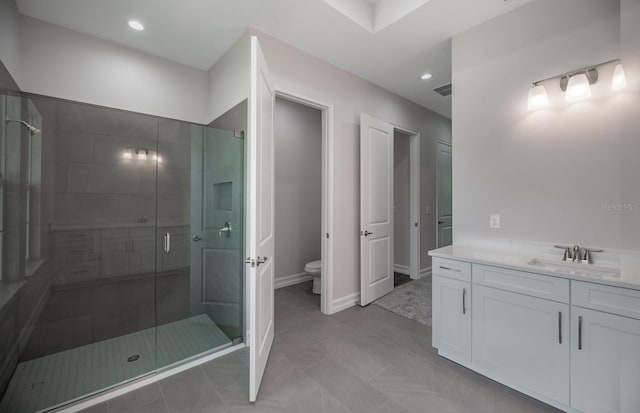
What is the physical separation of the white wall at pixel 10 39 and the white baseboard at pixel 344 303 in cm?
328

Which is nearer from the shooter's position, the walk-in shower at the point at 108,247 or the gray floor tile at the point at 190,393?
the gray floor tile at the point at 190,393

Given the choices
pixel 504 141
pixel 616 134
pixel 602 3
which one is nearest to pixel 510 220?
pixel 504 141

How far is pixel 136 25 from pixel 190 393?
9.51 ft

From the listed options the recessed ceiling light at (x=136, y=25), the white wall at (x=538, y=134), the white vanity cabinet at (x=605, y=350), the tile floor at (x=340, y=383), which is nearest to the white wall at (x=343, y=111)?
the tile floor at (x=340, y=383)

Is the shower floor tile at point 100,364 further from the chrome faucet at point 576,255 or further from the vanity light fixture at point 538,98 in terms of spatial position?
the vanity light fixture at point 538,98

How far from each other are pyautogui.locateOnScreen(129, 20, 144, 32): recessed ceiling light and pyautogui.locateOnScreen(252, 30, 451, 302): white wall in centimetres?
97

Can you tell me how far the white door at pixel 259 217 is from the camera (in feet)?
5.32

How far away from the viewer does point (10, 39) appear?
185 cm

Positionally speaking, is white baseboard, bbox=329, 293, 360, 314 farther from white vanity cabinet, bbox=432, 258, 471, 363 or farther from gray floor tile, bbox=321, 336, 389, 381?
white vanity cabinet, bbox=432, 258, 471, 363

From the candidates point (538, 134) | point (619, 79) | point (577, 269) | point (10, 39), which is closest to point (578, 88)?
point (619, 79)

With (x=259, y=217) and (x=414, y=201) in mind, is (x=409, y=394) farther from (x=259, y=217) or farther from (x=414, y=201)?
(x=414, y=201)

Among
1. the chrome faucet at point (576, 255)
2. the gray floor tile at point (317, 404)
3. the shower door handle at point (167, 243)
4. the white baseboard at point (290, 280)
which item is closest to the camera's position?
the gray floor tile at point (317, 404)

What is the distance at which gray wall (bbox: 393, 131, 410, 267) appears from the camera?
14.1 feet

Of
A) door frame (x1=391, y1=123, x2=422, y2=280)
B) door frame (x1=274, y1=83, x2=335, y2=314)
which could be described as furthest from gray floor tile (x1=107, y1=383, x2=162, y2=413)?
door frame (x1=391, y1=123, x2=422, y2=280)
